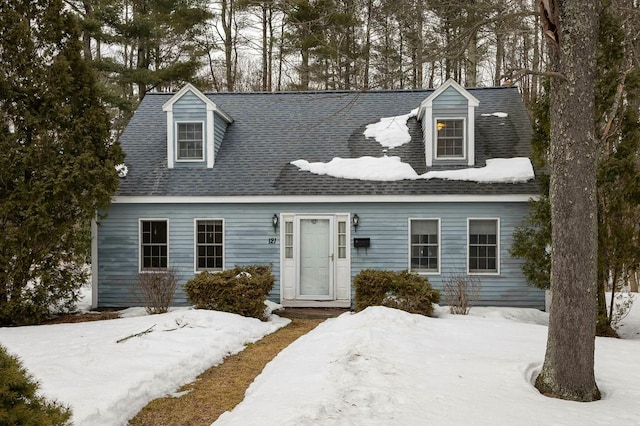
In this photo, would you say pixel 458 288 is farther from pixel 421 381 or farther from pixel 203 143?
pixel 203 143

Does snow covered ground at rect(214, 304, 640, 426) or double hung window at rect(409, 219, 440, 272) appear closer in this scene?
snow covered ground at rect(214, 304, 640, 426)

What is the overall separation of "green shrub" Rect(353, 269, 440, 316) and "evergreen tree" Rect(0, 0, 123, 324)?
18.4 ft

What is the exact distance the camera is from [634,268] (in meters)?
8.43

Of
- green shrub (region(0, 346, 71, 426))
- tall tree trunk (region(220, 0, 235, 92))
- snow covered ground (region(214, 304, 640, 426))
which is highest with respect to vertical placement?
tall tree trunk (region(220, 0, 235, 92))

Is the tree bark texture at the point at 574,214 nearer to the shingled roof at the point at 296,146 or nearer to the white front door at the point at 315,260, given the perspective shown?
the shingled roof at the point at 296,146

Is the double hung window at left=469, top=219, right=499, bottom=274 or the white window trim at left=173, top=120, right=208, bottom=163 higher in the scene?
the white window trim at left=173, top=120, right=208, bottom=163

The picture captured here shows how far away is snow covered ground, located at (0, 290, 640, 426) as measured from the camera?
407 cm

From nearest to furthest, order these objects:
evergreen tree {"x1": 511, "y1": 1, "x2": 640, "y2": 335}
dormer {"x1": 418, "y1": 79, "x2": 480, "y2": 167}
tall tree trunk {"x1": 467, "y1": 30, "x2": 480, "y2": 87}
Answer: evergreen tree {"x1": 511, "y1": 1, "x2": 640, "y2": 335}, tall tree trunk {"x1": 467, "y1": 30, "x2": 480, "y2": 87}, dormer {"x1": 418, "y1": 79, "x2": 480, "y2": 167}

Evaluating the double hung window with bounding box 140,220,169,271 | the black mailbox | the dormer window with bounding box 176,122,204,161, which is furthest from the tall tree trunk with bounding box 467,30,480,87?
the double hung window with bounding box 140,220,169,271

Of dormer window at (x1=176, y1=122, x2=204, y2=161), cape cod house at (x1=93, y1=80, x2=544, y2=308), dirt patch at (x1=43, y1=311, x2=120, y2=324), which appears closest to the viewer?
dirt patch at (x1=43, y1=311, x2=120, y2=324)

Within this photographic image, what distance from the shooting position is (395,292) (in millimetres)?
9258

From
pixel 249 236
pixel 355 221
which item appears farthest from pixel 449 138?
pixel 249 236

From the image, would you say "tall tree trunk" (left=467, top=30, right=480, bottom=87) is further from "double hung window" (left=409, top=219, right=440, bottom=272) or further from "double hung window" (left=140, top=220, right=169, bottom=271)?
"double hung window" (left=140, top=220, right=169, bottom=271)

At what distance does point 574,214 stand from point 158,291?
8.45m
